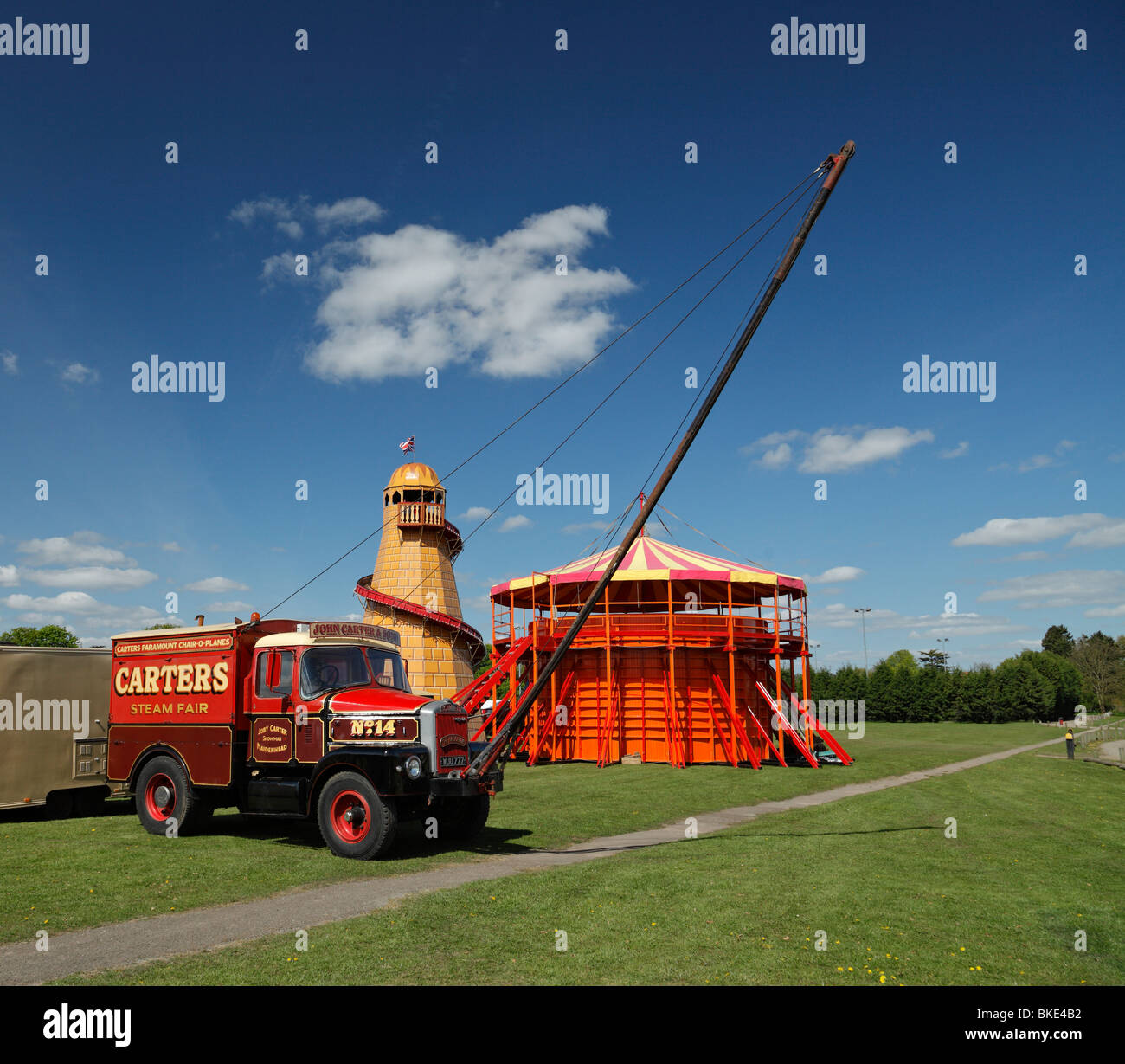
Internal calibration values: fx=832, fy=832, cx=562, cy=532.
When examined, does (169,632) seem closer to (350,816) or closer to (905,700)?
(350,816)

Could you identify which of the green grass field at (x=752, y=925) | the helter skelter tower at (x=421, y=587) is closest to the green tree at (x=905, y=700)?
the helter skelter tower at (x=421, y=587)

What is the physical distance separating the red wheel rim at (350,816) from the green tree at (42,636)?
64711mm

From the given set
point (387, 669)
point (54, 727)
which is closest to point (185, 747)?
point (387, 669)

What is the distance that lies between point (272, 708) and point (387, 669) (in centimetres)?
191

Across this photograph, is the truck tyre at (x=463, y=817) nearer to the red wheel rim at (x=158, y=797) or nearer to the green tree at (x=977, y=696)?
the red wheel rim at (x=158, y=797)

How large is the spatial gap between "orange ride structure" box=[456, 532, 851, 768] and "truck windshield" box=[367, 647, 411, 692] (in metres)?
16.2

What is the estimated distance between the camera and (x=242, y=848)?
506 inches

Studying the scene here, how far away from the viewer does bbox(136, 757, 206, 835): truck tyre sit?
45.4ft

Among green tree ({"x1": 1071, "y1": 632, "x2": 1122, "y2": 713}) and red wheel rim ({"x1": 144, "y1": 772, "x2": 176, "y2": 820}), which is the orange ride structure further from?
green tree ({"x1": 1071, "y1": 632, "x2": 1122, "y2": 713})


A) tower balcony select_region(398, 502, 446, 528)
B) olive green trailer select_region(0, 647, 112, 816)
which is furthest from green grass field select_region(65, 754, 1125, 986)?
tower balcony select_region(398, 502, 446, 528)

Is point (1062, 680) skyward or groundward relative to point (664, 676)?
groundward

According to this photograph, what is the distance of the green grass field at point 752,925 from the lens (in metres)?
6.95

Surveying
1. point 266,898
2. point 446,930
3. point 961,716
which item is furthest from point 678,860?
point 961,716
